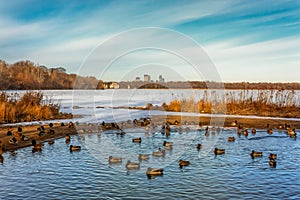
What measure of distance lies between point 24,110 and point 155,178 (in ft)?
69.4

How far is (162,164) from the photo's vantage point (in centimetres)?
1477

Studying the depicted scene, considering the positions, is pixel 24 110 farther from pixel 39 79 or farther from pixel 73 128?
pixel 39 79

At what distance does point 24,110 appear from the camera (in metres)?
29.9

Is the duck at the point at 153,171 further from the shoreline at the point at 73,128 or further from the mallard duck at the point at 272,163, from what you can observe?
the shoreline at the point at 73,128

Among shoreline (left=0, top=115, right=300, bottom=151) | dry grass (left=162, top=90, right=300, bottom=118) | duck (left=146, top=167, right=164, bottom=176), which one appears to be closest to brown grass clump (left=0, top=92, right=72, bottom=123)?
shoreline (left=0, top=115, right=300, bottom=151)

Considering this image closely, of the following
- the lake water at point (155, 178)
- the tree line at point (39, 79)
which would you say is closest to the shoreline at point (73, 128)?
the lake water at point (155, 178)

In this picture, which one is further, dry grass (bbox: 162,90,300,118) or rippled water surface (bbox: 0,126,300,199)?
dry grass (bbox: 162,90,300,118)

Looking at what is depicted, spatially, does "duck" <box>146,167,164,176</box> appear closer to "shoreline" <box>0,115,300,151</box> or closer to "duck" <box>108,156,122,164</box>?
"duck" <box>108,156,122,164</box>

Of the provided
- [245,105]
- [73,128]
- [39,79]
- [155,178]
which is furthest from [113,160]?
[39,79]

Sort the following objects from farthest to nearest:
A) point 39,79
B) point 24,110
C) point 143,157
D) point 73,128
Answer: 1. point 39,79
2. point 24,110
3. point 73,128
4. point 143,157

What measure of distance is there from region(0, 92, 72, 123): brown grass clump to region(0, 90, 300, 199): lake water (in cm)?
1038

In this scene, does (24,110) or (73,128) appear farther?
(24,110)

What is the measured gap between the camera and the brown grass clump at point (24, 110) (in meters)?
27.3

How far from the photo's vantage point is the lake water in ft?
36.1
